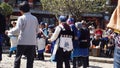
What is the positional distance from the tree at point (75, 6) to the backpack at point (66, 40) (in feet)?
62.2

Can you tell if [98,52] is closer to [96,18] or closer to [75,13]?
[75,13]

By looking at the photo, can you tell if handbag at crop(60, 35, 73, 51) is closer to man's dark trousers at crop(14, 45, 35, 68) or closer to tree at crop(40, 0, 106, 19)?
man's dark trousers at crop(14, 45, 35, 68)

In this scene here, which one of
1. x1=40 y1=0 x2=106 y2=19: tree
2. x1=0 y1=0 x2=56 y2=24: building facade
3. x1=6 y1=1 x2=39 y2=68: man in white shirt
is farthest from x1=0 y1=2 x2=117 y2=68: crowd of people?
x1=0 y1=0 x2=56 y2=24: building facade

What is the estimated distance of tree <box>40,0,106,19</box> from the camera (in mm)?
29844

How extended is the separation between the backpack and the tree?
19.0 m

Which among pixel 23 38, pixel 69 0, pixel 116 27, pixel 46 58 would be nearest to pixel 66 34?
pixel 23 38

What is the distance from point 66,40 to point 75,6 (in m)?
19.4

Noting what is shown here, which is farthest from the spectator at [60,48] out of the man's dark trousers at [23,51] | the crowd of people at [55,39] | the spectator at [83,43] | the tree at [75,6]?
the tree at [75,6]

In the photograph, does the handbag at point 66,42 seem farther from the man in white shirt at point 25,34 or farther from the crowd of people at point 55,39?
the man in white shirt at point 25,34

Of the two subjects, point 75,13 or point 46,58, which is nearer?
point 46,58

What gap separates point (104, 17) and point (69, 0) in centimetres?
1397

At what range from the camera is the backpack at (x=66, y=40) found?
1044 centimetres

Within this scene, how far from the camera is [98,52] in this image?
19797mm

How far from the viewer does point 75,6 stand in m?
29.9
